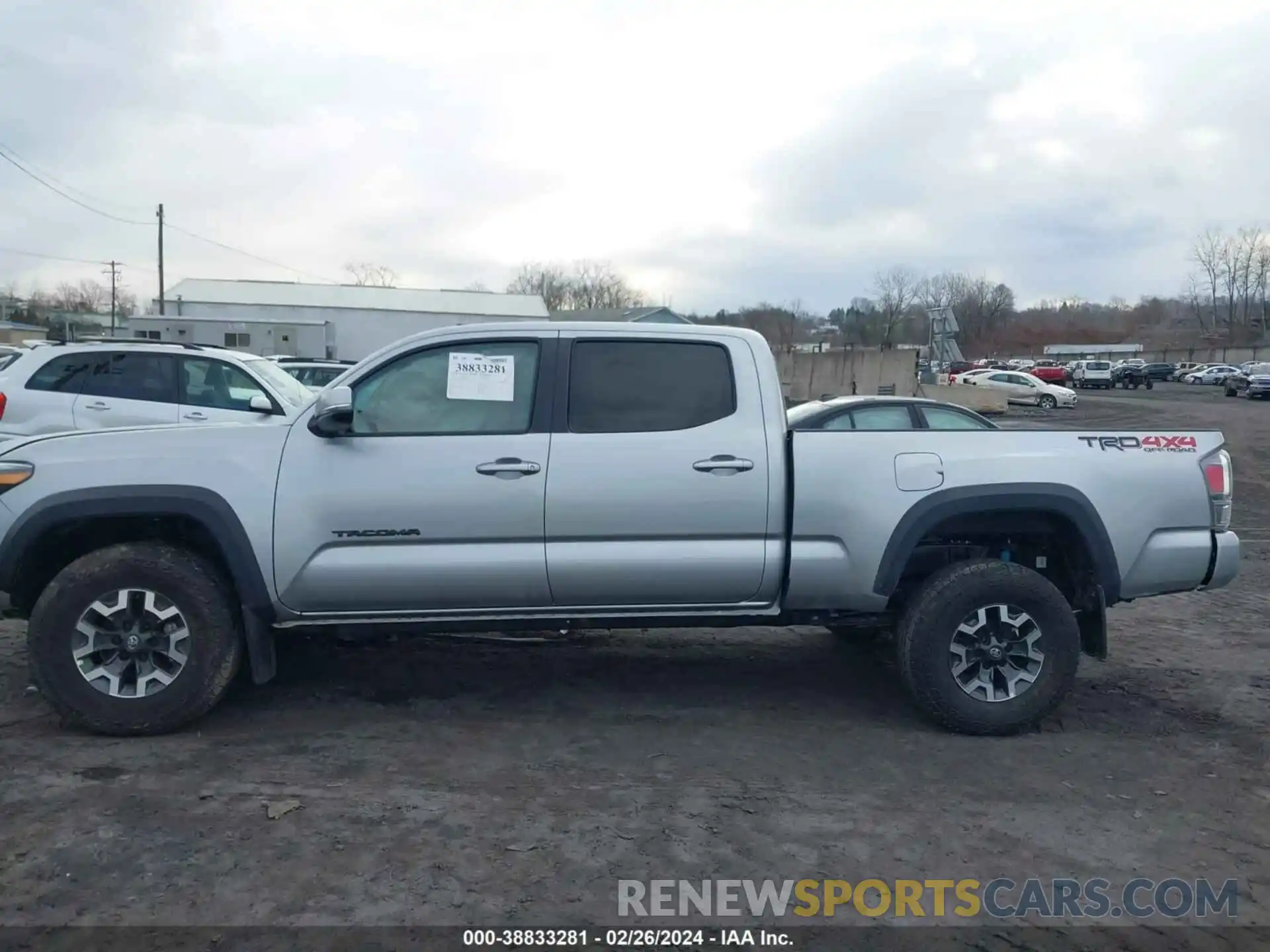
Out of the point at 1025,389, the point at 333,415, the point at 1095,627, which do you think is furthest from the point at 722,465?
the point at 1025,389

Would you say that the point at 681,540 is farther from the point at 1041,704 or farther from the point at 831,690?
the point at 1041,704

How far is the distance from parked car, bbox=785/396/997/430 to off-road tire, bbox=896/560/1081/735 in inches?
223

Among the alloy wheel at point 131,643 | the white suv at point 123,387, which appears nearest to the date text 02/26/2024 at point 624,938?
the alloy wheel at point 131,643

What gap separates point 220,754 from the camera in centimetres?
436

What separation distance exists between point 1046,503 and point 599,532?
83.0 inches

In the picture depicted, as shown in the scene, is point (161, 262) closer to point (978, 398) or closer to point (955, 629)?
point (978, 398)

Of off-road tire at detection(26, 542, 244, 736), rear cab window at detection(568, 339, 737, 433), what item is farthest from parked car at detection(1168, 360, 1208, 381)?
off-road tire at detection(26, 542, 244, 736)

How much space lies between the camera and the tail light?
15.7 feet

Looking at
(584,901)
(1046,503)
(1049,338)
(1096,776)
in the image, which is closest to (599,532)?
(584,901)

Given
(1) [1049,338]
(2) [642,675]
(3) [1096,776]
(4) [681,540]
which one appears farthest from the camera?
(1) [1049,338]

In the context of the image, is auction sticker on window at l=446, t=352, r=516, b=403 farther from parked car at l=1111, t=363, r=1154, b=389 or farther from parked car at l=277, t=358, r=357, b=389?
parked car at l=1111, t=363, r=1154, b=389

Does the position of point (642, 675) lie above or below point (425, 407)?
below

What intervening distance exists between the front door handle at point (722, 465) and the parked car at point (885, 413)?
576 cm

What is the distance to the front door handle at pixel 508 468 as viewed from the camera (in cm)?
452
